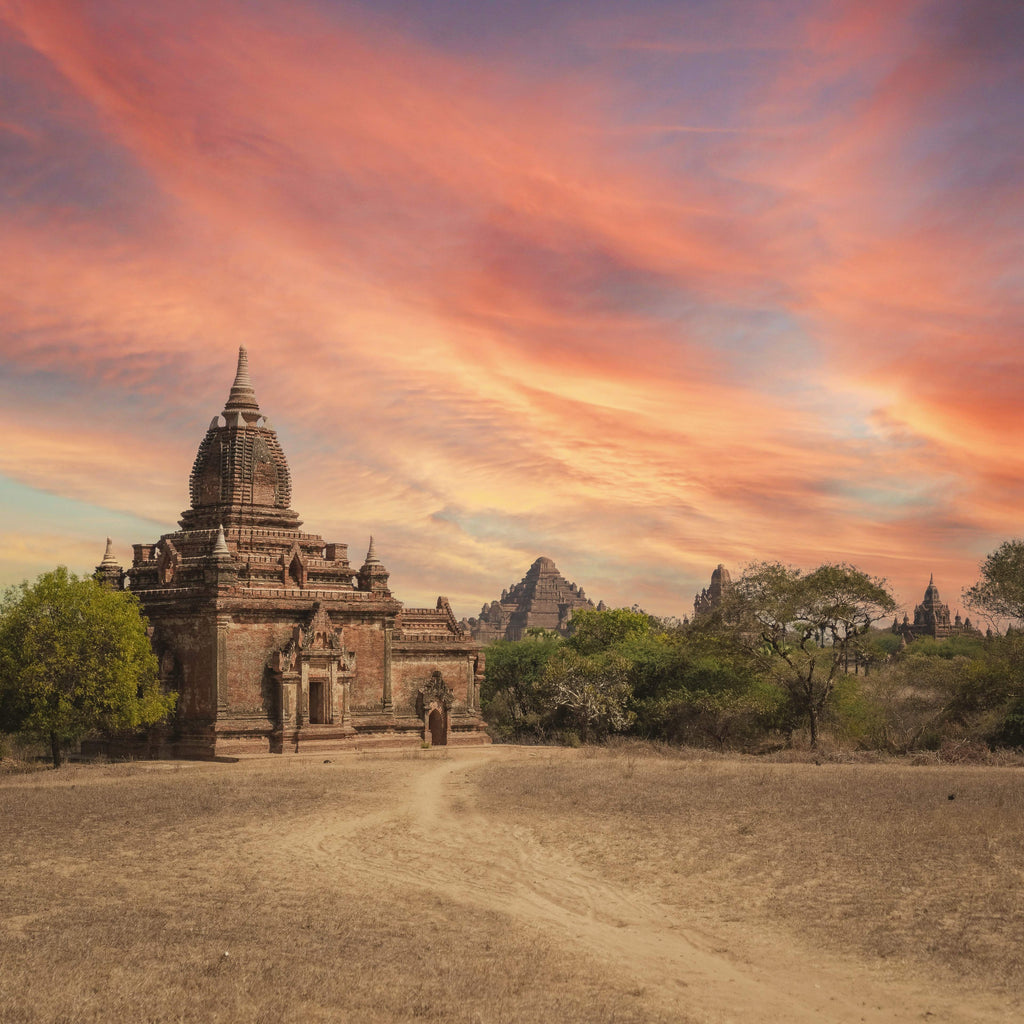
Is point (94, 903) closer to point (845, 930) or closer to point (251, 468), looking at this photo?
point (845, 930)

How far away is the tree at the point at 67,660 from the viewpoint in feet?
110

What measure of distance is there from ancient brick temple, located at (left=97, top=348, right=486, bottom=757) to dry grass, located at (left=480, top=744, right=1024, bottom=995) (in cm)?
1042

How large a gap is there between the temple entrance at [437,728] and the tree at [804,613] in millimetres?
11725

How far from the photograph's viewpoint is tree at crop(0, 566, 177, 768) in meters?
33.6

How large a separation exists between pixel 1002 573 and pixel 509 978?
35625mm

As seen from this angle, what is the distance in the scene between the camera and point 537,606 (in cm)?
14525

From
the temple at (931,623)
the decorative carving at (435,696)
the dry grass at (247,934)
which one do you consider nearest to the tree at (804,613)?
the decorative carving at (435,696)

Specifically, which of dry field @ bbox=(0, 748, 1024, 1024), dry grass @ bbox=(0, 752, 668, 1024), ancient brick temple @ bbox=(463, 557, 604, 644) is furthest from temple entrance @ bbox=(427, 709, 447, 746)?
ancient brick temple @ bbox=(463, 557, 604, 644)

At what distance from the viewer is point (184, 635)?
39219mm

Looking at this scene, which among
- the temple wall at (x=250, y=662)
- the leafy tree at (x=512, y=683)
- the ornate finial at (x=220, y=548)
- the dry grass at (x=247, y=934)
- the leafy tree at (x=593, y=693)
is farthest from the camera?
the leafy tree at (x=512, y=683)

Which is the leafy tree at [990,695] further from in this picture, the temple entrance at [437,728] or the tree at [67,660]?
the tree at [67,660]

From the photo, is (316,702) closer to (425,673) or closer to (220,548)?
(425,673)

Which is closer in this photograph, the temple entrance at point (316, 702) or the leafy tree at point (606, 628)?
the temple entrance at point (316, 702)

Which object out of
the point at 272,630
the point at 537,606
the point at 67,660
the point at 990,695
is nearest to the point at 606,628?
the point at 990,695
